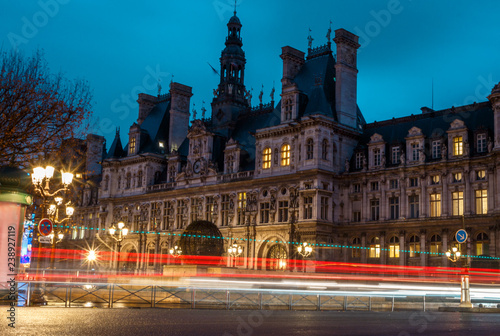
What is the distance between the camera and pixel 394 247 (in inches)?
2073

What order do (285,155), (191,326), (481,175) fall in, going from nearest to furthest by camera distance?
(191,326) → (481,175) → (285,155)

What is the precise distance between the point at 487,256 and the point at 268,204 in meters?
A: 20.4

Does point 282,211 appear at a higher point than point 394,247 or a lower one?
higher

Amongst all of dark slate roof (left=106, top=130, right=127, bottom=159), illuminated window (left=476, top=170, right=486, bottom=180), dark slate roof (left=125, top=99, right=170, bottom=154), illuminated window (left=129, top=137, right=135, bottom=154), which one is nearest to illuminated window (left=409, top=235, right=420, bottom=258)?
illuminated window (left=476, top=170, right=486, bottom=180)

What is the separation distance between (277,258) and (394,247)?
1087 centimetres

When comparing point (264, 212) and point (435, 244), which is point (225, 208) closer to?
point (264, 212)

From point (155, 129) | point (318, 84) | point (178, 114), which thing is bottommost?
point (155, 129)

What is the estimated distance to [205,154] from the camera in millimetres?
67750

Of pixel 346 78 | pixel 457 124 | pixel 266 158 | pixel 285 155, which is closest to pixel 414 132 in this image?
pixel 457 124

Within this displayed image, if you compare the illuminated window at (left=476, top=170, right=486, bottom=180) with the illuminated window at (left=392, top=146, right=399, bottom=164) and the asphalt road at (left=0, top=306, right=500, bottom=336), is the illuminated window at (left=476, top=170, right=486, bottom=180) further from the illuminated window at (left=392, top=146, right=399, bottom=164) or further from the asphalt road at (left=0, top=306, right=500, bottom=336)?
the asphalt road at (left=0, top=306, right=500, bottom=336)

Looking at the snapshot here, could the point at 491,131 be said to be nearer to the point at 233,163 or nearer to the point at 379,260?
the point at 379,260

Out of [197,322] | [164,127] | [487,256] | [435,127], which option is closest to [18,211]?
[197,322]

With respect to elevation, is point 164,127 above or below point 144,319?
above

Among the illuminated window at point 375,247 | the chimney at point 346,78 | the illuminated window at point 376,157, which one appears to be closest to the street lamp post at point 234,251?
the illuminated window at point 375,247
